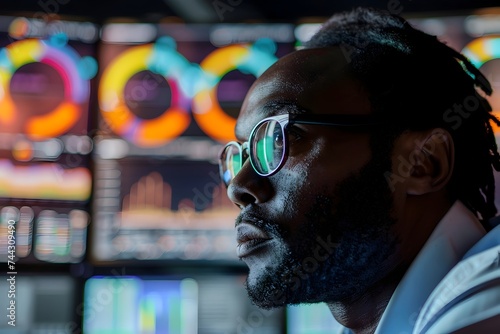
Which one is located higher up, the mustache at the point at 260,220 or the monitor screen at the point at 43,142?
the monitor screen at the point at 43,142

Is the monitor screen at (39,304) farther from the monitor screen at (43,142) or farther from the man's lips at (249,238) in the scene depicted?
the man's lips at (249,238)

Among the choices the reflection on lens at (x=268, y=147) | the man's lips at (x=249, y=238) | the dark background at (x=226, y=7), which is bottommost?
the man's lips at (x=249, y=238)

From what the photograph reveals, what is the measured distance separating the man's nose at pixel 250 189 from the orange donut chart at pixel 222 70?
1325 mm

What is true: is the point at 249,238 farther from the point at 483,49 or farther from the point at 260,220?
the point at 483,49

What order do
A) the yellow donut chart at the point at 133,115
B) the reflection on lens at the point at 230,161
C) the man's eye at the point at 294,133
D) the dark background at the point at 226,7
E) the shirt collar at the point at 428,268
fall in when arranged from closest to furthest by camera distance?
the shirt collar at the point at 428,268
the man's eye at the point at 294,133
the reflection on lens at the point at 230,161
the yellow donut chart at the point at 133,115
the dark background at the point at 226,7

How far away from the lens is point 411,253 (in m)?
0.91

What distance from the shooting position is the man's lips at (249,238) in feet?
2.93

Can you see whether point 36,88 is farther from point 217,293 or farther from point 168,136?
point 217,293

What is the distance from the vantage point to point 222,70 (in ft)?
7.52

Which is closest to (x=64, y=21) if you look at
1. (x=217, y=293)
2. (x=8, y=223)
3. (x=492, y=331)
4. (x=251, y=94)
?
(x=8, y=223)

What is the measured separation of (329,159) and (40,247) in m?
1.52

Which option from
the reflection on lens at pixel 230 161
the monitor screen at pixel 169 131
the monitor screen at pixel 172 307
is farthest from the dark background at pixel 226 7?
the reflection on lens at pixel 230 161

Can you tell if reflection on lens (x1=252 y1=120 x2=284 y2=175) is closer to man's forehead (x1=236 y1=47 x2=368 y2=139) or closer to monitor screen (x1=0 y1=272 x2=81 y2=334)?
man's forehead (x1=236 y1=47 x2=368 y2=139)

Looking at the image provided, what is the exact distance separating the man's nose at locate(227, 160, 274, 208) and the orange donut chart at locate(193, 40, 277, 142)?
4.35ft
